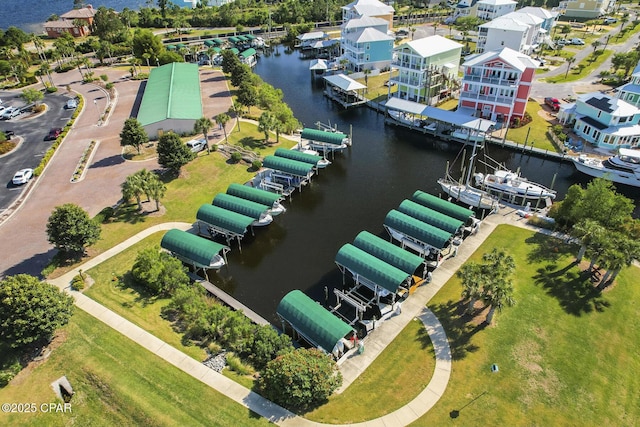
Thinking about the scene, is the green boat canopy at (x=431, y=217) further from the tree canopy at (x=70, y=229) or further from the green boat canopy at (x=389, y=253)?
the tree canopy at (x=70, y=229)

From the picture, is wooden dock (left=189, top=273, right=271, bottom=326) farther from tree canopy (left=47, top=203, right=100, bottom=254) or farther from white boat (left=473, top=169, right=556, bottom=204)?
white boat (left=473, top=169, right=556, bottom=204)

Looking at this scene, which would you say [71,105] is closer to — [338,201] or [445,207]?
[338,201]

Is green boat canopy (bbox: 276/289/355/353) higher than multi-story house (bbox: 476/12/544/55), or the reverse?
multi-story house (bbox: 476/12/544/55)

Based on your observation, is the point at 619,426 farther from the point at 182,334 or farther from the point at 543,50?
the point at 543,50

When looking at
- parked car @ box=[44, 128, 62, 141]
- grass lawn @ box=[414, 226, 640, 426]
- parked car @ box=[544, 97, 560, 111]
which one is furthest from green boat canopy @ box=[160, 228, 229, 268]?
parked car @ box=[544, 97, 560, 111]

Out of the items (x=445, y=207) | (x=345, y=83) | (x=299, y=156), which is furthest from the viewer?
(x=345, y=83)

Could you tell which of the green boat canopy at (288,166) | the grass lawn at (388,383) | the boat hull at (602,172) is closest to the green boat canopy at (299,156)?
the green boat canopy at (288,166)

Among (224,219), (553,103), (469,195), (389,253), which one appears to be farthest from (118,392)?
(553,103)
